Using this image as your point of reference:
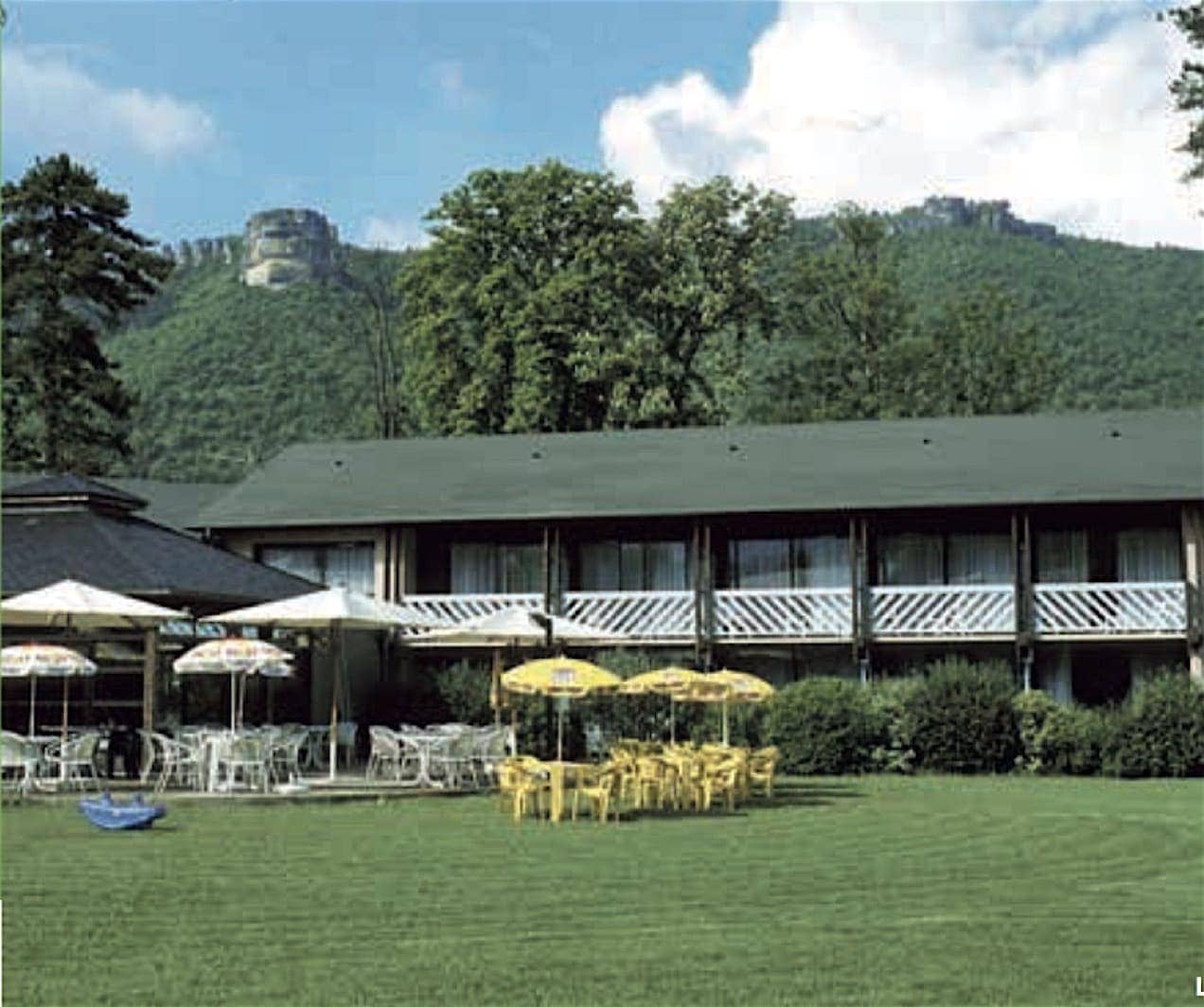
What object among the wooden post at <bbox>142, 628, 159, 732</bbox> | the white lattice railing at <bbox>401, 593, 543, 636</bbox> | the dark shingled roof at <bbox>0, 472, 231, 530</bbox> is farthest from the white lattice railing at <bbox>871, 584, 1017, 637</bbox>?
the wooden post at <bbox>142, 628, 159, 732</bbox>

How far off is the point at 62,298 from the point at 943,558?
25805 mm

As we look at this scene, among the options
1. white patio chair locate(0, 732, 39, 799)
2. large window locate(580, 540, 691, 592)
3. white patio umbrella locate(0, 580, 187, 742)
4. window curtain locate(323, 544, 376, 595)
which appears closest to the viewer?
white patio chair locate(0, 732, 39, 799)

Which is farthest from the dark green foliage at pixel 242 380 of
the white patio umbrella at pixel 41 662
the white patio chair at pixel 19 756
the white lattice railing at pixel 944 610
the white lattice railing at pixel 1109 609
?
the white patio umbrella at pixel 41 662

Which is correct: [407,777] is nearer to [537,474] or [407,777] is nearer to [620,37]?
[620,37]

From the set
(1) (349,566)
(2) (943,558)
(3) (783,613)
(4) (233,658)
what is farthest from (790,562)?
(4) (233,658)

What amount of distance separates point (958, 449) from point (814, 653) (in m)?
4.87

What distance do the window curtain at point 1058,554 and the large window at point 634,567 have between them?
259 inches

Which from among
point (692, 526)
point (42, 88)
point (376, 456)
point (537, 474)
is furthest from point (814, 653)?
point (42, 88)

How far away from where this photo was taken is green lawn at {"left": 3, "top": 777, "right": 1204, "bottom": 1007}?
8.81m

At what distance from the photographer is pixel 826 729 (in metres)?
26.6

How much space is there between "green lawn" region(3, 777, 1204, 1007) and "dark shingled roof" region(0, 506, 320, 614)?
5.99 m

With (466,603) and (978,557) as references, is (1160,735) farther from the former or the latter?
(466,603)

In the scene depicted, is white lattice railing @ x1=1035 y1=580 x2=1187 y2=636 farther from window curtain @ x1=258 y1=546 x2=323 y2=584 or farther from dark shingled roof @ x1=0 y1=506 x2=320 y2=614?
window curtain @ x1=258 y1=546 x2=323 y2=584

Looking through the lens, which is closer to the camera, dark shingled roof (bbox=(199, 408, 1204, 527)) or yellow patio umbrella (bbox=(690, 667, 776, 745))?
yellow patio umbrella (bbox=(690, 667, 776, 745))
